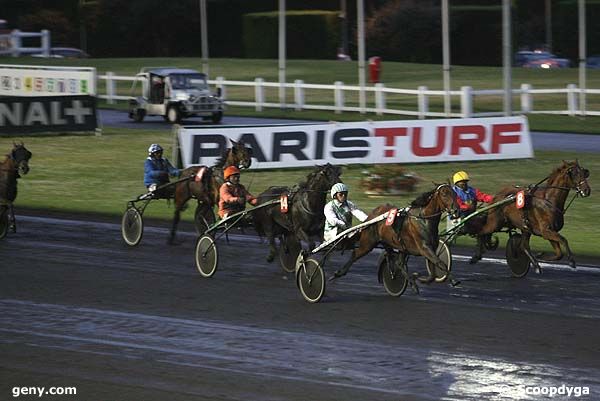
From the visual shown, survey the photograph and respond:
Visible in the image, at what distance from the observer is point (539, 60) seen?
55875 millimetres

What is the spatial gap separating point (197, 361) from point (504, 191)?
550cm

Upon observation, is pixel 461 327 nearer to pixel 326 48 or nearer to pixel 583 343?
pixel 583 343

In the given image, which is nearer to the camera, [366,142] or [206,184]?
[206,184]

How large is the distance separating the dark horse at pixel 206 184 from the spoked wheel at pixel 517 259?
11.2 ft

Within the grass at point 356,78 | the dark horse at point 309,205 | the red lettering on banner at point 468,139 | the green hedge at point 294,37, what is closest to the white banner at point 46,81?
the grass at point 356,78

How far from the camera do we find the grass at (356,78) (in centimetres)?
3934

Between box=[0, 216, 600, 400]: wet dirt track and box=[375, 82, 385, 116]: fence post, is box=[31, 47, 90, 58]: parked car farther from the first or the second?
box=[0, 216, 600, 400]: wet dirt track

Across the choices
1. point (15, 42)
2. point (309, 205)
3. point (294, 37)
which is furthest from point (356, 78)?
point (309, 205)

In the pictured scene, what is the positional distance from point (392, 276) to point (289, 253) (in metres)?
2.00

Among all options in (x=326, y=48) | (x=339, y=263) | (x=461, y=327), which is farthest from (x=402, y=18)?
(x=461, y=327)

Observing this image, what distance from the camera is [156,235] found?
18.0m

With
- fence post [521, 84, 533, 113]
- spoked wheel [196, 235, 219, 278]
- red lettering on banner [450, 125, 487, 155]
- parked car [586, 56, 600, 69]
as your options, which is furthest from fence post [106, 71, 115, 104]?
spoked wheel [196, 235, 219, 278]
